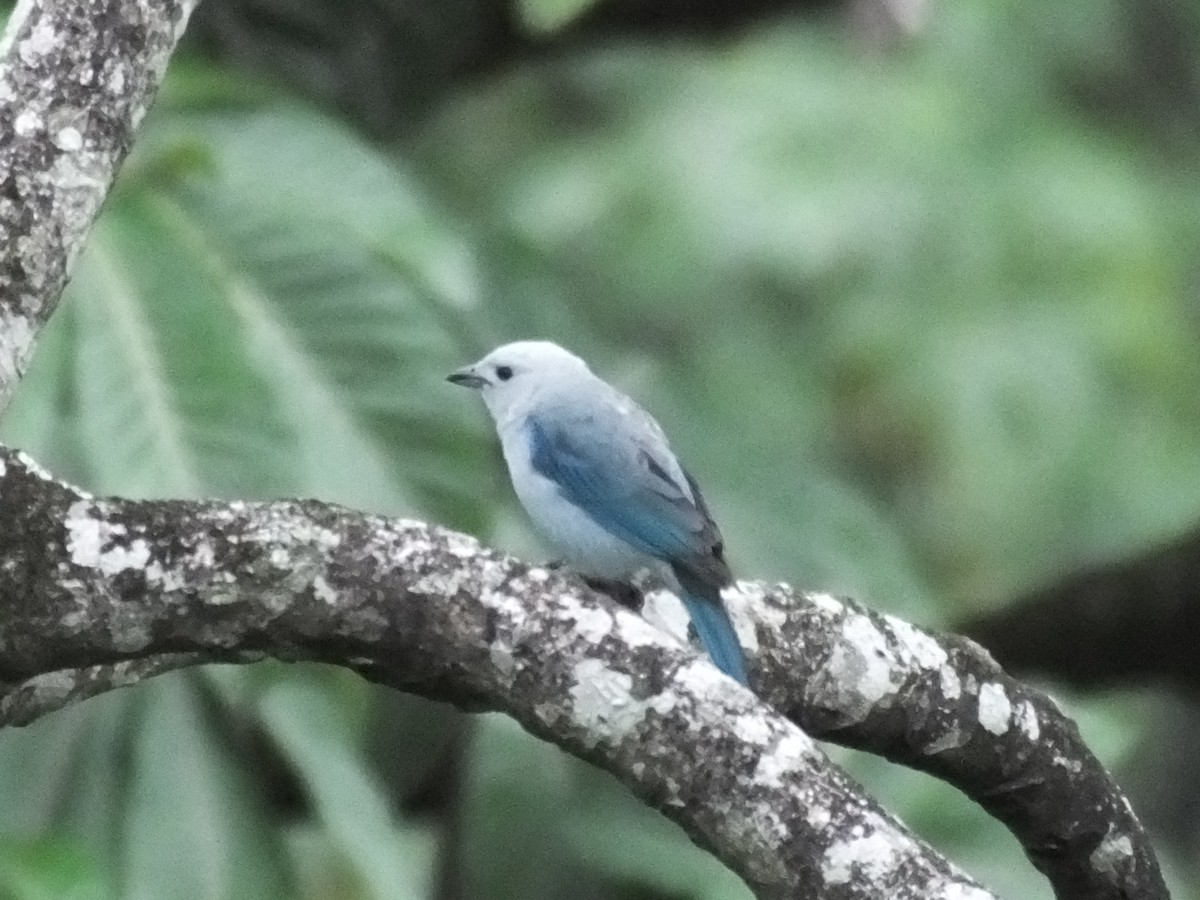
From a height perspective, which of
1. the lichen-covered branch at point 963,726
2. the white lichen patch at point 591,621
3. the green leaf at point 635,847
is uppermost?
the green leaf at point 635,847

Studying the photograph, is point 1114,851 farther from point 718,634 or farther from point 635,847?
point 635,847

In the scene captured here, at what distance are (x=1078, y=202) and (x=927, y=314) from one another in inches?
25.1

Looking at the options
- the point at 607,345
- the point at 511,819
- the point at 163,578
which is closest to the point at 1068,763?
the point at 163,578

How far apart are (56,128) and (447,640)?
27.7 inches

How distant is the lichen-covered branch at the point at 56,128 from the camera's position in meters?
1.99

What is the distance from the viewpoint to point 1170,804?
5.76 m

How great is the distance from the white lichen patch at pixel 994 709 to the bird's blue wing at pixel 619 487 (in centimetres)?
43

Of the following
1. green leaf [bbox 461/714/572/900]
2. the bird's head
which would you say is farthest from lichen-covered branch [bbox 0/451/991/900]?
green leaf [bbox 461/714/572/900]

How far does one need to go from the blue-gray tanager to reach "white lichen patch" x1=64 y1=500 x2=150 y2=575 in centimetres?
81

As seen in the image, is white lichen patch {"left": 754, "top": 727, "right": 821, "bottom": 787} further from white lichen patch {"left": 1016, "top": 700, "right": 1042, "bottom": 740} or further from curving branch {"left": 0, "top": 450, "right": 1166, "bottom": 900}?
white lichen patch {"left": 1016, "top": 700, "right": 1042, "bottom": 740}

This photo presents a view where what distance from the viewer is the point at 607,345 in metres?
5.12

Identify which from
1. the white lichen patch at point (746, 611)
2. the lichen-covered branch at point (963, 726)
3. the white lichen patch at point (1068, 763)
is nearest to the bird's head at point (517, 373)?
the white lichen patch at point (746, 611)

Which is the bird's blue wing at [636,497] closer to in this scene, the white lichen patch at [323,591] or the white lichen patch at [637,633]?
the white lichen patch at [637,633]

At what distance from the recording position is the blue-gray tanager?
100 inches
